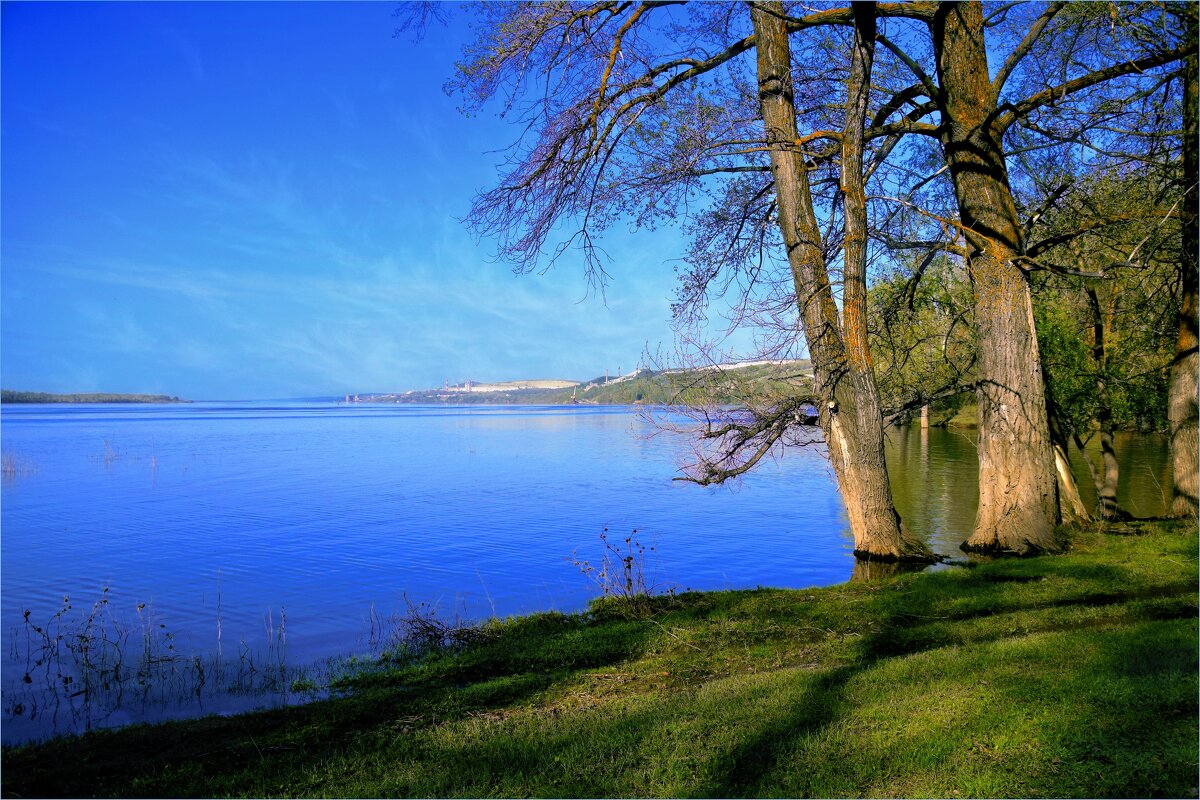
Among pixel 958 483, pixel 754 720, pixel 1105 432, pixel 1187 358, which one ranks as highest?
pixel 1187 358

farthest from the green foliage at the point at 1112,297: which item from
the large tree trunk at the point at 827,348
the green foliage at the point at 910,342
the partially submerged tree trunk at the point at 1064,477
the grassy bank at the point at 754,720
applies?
the grassy bank at the point at 754,720

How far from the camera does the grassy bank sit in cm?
420

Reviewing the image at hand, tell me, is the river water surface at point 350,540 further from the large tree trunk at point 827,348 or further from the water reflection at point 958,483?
the large tree trunk at point 827,348

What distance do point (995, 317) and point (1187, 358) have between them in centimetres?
350

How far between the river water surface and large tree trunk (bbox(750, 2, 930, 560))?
2075 mm

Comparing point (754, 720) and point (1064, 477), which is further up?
point (1064, 477)

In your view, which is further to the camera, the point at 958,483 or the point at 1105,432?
the point at 958,483

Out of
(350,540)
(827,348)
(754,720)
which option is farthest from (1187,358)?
(350,540)

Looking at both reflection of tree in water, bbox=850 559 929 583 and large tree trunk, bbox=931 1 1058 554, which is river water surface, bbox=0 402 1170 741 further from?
large tree trunk, bbox=931 1 1058 554

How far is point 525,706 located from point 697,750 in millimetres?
1697

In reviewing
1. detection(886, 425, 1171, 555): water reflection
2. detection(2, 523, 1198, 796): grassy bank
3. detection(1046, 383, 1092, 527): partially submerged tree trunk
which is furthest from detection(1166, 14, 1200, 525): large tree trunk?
detection(2, 523, 1198, 796): grassy bank

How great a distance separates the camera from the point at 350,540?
1694 centimetres

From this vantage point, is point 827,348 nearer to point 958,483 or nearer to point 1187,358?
point 1187,358

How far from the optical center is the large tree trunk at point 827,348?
10883 mm
